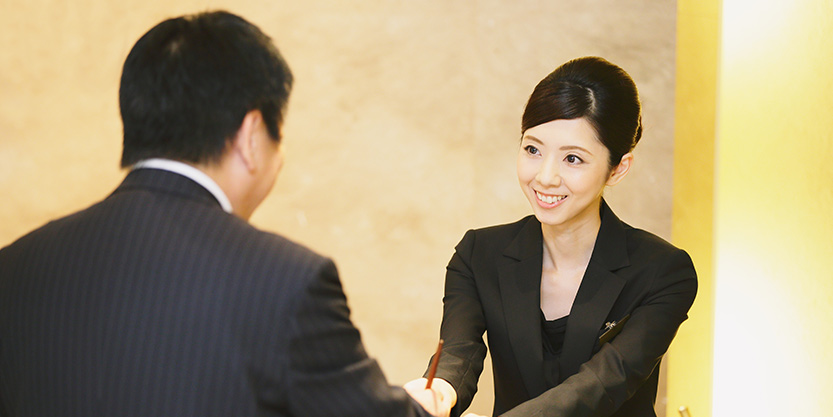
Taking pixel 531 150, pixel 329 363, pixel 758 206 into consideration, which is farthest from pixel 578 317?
pixel 329 363

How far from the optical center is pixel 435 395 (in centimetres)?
146

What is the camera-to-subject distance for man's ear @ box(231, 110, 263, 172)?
0.93 m

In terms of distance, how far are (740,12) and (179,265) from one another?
1.72 m

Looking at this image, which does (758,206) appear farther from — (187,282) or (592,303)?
(187,282)

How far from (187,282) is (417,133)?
1.97 m

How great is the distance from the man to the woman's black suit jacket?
68 cm

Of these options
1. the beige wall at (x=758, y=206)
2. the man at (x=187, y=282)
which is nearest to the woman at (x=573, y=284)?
the beige wall at (x=758, y=206)

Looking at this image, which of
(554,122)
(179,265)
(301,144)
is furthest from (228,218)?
(301,144)

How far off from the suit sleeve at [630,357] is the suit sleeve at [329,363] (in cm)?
57

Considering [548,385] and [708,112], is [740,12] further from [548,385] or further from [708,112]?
[548,385]

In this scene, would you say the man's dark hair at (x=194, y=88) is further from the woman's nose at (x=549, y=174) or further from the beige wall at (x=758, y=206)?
the beige wall at (x=758, y=206)

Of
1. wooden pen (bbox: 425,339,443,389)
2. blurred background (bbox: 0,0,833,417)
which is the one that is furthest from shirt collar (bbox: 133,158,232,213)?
blurred background (bbox: 0,0,833,417)

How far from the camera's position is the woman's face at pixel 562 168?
5.27 ft

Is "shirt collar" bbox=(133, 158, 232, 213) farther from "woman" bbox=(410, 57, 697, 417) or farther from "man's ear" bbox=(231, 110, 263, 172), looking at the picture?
"woman" bbox=(410, 57, 697, 417)
